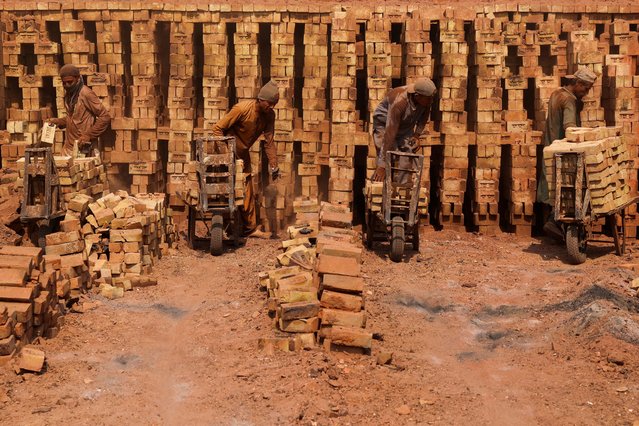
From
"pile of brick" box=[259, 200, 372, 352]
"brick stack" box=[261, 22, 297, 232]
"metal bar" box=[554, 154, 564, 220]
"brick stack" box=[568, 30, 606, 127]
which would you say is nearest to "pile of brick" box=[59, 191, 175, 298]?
"pile of brick" box=[259, 200, 372, 352]

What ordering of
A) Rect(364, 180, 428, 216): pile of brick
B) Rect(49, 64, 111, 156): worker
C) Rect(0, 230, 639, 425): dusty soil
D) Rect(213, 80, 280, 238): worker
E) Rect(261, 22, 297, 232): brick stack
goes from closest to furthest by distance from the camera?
Rect(0, 230, 639, 425): dusty soil < Rect(364, 180, 428, 216): pile of brick < Rect(213, 80, 280, 238): worker < Rect(49, 64, 111, 156): worker < Rect(261, 22, 297, 232): brick stack

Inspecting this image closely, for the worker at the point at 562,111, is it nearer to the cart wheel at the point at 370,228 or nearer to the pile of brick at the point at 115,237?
the cart wheel at the point at 370,228

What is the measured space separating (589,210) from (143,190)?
727 centimetres

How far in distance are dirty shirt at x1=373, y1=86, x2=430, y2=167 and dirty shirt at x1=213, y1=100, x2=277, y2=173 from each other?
169 centimetres

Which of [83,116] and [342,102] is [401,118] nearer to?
[342,102]

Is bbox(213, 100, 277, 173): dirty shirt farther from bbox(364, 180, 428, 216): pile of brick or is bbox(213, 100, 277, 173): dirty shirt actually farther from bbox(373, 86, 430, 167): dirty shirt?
bbox(364, 180, 428, 216): pile of brick

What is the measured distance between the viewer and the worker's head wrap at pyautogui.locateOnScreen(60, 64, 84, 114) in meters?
13.8

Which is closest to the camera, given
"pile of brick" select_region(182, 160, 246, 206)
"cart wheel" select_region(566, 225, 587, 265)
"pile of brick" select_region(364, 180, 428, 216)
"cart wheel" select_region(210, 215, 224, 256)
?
"cart wheel" select_region(566, 225, 587, 265)

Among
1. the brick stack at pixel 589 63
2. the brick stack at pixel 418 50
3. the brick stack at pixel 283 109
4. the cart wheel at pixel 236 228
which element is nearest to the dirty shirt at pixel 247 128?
the brick stack at pixel 283 109

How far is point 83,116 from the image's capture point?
1419 centimetres

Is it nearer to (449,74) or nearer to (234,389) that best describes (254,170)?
(449,74)

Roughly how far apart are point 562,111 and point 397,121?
296cm

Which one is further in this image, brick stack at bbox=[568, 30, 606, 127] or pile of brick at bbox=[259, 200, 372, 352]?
brick stack at bbox=[568, 30, 606, 127]

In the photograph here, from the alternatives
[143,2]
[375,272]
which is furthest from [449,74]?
[143,2]
